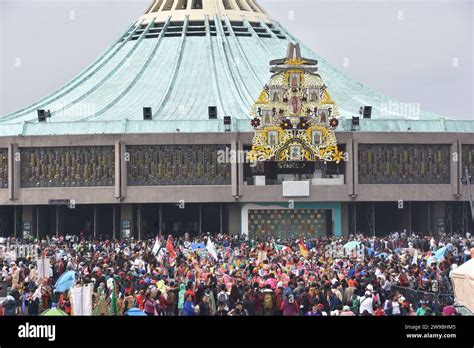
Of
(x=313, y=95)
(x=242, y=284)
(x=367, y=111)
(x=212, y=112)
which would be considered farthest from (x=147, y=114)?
(x=242, y=284)

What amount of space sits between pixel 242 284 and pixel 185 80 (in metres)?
43.4

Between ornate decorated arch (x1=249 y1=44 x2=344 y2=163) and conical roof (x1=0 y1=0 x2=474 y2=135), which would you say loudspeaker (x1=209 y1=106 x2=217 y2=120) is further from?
ornate decorated arch (x1=249 y1=44 x2=344 y2=163)

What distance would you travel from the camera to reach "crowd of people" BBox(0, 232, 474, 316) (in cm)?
2159

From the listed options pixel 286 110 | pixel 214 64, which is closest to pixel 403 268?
pixel 286 110

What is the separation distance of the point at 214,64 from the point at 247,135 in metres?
10.4

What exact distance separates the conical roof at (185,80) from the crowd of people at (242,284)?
2454 cm

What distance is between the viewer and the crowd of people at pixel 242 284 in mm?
21594

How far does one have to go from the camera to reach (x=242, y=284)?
82.0ft

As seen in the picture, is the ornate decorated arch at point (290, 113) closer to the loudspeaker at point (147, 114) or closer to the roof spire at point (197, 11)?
the loudspeaker at point (147, 114)

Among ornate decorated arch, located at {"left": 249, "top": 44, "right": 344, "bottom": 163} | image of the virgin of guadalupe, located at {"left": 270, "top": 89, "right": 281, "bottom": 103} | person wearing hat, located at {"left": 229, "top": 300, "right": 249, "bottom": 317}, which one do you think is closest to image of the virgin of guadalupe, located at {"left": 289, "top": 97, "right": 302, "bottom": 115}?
ornate decorated arch, located at {"left": 249, "top": 44, "right": 344, "bottom": 163}

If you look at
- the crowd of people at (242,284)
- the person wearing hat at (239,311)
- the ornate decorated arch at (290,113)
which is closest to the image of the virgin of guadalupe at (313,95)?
the ornate decorated arch at (290,113)

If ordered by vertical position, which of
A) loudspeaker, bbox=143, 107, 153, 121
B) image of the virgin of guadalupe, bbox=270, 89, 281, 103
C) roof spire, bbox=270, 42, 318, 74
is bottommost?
loudspeaker, bbox=143, 107, 153, 121

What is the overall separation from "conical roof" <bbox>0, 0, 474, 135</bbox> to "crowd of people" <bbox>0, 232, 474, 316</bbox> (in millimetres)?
24538

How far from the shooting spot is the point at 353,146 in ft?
198
